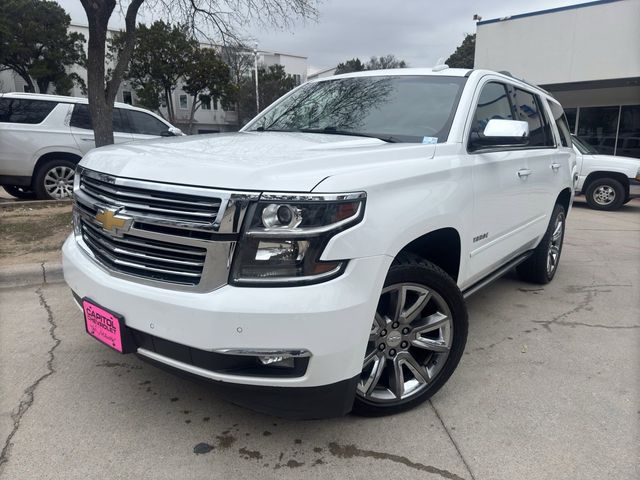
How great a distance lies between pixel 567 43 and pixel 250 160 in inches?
656

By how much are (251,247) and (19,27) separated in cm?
3547

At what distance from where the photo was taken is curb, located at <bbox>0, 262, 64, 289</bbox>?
4.66m

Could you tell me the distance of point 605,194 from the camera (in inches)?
452

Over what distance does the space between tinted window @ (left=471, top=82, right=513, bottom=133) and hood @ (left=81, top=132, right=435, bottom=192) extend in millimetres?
725

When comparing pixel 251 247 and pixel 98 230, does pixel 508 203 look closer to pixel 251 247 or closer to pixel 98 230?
pixel 251 247

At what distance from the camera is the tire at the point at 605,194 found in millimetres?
11250

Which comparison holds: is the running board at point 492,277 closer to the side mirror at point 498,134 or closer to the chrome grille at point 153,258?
the side mirror at point 498,134

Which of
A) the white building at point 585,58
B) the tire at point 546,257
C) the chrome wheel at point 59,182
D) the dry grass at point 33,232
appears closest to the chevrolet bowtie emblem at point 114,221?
the dry grass at point 33,232

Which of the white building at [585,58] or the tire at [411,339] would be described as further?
the white building at [585,58]

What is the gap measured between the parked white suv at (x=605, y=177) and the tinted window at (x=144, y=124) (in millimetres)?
9323

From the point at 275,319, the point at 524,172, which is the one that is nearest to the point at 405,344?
the point at 275,319

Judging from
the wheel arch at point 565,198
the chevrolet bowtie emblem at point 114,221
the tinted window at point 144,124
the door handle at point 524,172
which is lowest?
the wheel arch at point 565,198

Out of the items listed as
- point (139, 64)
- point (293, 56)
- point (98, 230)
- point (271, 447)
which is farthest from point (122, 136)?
point (293, 56)

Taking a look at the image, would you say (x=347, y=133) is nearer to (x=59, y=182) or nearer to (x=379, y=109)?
(x=379, y=109)
